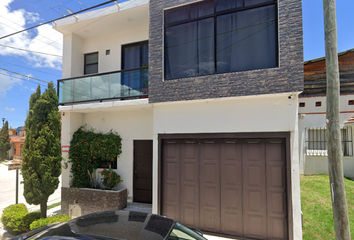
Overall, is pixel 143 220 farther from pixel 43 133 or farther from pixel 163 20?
pixel 163 20

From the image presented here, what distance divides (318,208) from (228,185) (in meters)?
3.33

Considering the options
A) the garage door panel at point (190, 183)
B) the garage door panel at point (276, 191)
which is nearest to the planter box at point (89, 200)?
the garage door panel at point (190, 183)

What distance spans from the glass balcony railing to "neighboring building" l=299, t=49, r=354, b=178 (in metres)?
7.74

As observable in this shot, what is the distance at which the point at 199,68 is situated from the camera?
5598 millimetres

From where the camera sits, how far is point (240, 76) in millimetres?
5074

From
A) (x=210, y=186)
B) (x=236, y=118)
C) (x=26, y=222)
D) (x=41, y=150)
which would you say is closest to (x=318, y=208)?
(x=210, y=186)

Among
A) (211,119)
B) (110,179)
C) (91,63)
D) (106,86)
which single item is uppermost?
(91,63)

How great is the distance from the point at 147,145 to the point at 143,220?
15.8 ft

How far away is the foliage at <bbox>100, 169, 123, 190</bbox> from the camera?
7.36 metres

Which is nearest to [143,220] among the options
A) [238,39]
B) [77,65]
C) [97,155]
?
[238,39]

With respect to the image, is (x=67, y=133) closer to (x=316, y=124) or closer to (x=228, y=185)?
(x=228, y=185)

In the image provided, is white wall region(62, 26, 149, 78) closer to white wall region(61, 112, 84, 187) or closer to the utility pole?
white wall region(61, 112, 84, 187)

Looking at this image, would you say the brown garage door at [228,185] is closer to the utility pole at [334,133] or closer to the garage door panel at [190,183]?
the garage door panel at [190,183]

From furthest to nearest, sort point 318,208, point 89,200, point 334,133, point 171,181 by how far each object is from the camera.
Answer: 1. point 89,200
2. point 318,208
3. point 171,181
4. point 334,133
